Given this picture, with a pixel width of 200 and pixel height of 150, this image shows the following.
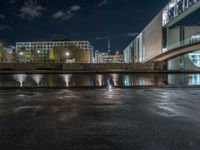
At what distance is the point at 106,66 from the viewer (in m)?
76.1

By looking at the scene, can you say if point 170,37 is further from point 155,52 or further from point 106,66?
point 106,66

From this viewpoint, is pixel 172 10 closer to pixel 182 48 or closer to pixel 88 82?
pixel 182 48

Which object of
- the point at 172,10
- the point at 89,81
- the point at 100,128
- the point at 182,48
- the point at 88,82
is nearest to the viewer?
the point at 100,128

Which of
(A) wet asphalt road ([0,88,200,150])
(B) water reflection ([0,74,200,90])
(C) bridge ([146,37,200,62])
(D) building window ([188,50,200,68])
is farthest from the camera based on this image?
(D) building window ([188,50,200,68])

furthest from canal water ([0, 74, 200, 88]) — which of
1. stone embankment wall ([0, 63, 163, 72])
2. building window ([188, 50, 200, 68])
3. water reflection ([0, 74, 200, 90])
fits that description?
building window ([188, 50, 200, 68])

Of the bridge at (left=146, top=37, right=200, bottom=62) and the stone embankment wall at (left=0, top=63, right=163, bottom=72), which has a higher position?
the bridge at (left=146, top=37, right=200, bottom=62)

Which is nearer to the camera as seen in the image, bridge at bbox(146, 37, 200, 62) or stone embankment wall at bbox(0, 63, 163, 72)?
bridge at bbox(146, 37, 200, 62)

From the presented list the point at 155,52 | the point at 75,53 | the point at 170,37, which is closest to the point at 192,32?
the point at 170,37

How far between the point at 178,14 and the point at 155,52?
22.8 meters

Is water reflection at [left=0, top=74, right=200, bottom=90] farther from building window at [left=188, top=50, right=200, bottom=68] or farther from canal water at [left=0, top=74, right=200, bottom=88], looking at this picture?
building window at [left=188, top=50, right=200, bottom=68]

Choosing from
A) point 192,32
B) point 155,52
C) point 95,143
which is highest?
point 192,32

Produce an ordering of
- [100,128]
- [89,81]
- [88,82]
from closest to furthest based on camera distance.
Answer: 1. [100,128]
2. [88,82]
3. [89,81]

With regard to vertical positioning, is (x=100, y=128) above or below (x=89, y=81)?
below

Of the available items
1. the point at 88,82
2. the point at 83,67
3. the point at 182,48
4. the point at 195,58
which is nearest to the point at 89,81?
the point at 88,82
